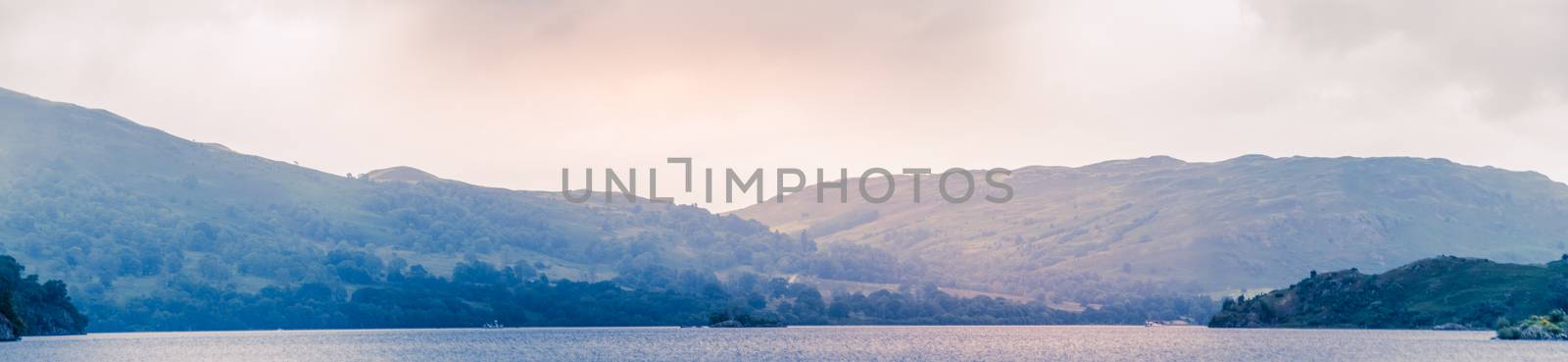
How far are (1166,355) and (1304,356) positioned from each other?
18.2m

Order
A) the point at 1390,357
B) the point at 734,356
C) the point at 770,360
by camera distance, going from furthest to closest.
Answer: the point at 734,356 < the point at 770,360 < the point at 1390,357

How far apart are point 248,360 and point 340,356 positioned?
12.0 m

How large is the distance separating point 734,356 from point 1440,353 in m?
85.3

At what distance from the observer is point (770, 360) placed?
182m

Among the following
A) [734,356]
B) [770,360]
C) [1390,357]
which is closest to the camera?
[1390,357]

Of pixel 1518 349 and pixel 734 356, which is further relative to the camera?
pixel 734 356

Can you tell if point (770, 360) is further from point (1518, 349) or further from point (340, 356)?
point (1518, 349)

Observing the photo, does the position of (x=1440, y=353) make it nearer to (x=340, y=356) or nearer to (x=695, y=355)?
(x=695, y=355)

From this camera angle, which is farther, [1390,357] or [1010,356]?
[1010,356]

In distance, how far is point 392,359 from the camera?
7367 inches

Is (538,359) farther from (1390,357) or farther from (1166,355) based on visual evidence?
(1390,357)

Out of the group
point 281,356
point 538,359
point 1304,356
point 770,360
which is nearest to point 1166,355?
point 1304,356

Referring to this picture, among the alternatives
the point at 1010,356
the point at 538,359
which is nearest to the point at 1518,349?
the point at 1010,356

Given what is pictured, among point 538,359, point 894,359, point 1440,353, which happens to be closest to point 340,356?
point 538,359
